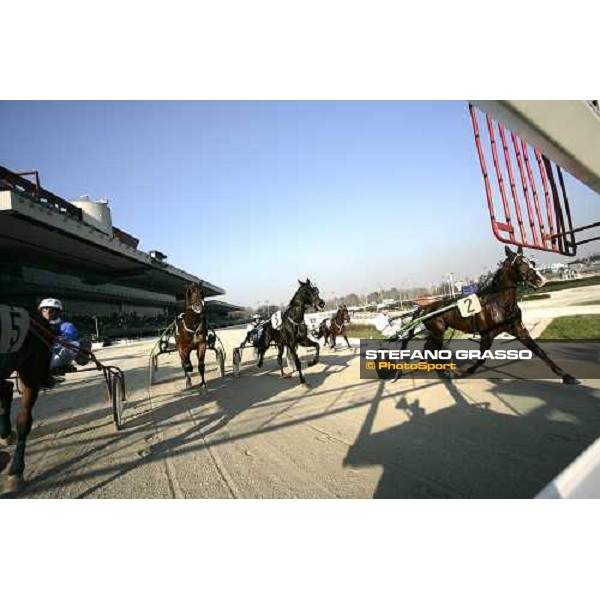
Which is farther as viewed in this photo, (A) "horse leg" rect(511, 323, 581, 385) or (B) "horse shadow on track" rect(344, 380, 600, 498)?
(A) "horse leg" rect(511, 323, 581, 385)

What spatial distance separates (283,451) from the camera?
299cm

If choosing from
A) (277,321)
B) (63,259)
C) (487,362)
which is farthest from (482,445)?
(63,259)

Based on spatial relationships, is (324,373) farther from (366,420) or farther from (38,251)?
(38,251)

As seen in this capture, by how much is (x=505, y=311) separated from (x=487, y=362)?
1967 millimetres

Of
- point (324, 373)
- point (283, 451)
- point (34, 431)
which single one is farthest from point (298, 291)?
point (34, 431)

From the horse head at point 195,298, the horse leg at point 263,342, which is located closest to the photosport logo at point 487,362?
the horse leg at point 263,342

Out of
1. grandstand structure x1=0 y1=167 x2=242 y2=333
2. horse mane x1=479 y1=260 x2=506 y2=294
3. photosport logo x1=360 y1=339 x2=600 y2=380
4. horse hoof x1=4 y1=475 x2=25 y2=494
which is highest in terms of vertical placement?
grandstand structure x1=0 y1=167 x2=242 y2=333

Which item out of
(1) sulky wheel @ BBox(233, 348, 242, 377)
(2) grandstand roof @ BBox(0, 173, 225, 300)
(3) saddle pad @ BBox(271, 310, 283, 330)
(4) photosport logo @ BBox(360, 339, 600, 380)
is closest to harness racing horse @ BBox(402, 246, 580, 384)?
(4) photosport logo @ BBox(360, 339, 600, 380)

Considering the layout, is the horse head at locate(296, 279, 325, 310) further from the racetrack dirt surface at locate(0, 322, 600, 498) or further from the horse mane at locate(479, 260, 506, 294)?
the horse mane at locate(479, 260, 506, 294)

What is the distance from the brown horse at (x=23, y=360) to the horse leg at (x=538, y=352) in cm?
643

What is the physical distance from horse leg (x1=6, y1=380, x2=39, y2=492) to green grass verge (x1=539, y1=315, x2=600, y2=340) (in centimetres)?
1127

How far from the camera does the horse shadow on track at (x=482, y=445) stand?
2150mm

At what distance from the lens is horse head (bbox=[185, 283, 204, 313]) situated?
5742mm

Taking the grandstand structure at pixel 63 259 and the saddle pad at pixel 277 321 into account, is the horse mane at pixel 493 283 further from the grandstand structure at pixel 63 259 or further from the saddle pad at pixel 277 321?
the grandstand structure at pixel 63 259
